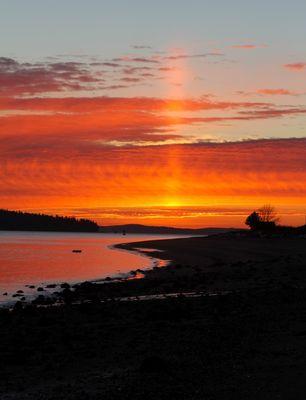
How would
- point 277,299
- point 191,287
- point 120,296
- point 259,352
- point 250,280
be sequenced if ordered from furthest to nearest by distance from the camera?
point 250,280 < point 191,287 < point 120,296 < point 277,299 < point 259,352

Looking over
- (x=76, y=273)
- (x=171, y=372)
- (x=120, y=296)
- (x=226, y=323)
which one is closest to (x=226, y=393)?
(x=171, y=372)

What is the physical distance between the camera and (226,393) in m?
11.9

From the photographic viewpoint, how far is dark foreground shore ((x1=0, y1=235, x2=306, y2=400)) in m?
12.5

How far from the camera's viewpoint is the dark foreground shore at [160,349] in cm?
1250

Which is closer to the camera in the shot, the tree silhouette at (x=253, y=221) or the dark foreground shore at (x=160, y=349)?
the dark foreground shore at (x=160, y=349)

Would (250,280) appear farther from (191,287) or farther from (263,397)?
(263,397)

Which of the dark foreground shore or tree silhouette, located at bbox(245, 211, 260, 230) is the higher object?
tree silhouette, located at bbox(245, 211, 260, 230)

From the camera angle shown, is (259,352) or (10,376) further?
(259,352)

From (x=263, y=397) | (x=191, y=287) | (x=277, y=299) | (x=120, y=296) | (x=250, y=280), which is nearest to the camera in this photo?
(x=263, y=397)

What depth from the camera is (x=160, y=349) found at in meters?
16.6

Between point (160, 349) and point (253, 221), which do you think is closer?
point (160, 349)

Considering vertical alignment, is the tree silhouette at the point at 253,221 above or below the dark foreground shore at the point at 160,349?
above

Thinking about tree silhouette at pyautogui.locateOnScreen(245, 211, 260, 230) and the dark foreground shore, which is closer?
the dark foreground shore

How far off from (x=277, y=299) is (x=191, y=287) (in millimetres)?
9228
